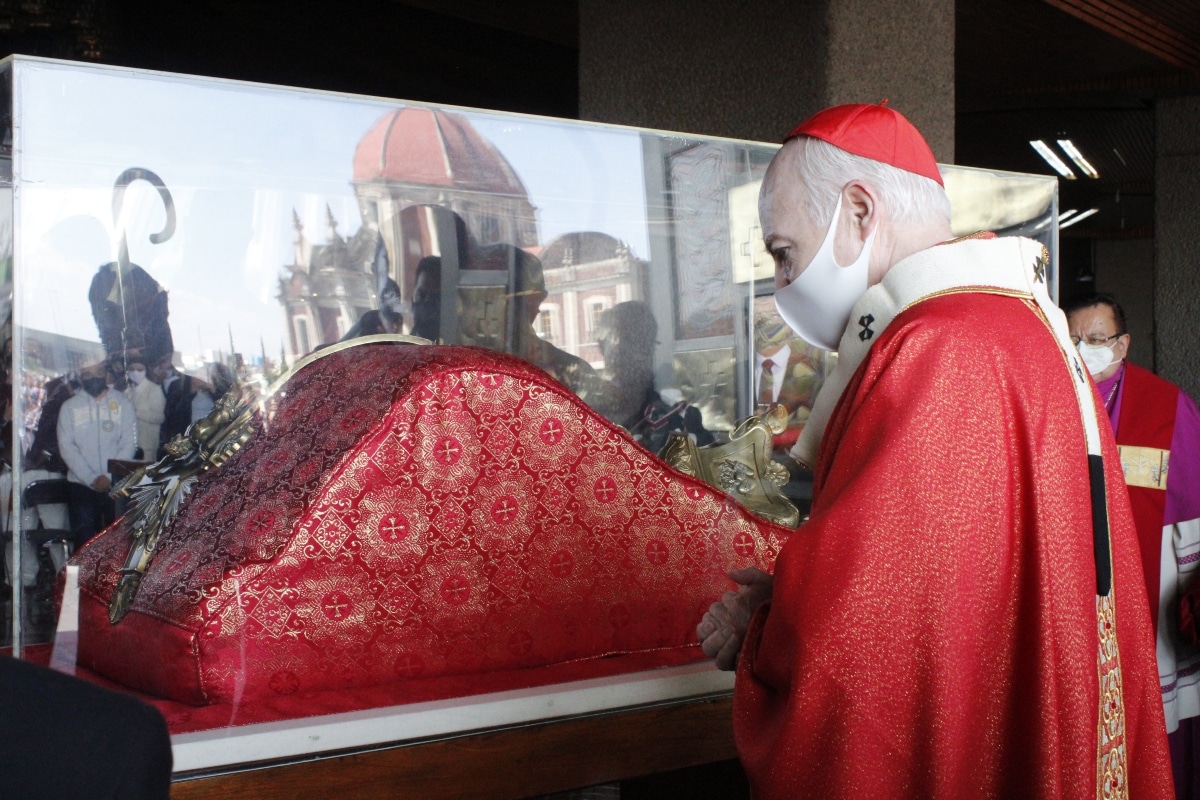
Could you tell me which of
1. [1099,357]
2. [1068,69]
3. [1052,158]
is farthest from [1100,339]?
[1052,158]

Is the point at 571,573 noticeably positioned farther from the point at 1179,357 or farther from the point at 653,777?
the point at 1179,357

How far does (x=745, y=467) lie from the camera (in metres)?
2.71

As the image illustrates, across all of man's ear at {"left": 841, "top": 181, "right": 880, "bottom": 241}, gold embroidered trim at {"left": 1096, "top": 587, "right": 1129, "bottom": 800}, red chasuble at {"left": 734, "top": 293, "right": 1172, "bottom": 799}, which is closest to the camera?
red chasuble at {"left": 734, "top": 293, "right": 1172, "bottom": 799}

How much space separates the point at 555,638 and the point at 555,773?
0.85 feet

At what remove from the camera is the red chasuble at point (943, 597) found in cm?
131

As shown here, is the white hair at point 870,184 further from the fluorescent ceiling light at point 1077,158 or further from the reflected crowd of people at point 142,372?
the fluorescent ceiling light at point 1077,158

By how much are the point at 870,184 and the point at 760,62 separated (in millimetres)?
2341

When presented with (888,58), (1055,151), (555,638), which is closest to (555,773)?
(555,638)

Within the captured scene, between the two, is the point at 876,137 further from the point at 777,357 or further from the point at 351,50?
the point at 351,50

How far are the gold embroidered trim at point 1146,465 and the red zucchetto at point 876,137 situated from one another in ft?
6.54

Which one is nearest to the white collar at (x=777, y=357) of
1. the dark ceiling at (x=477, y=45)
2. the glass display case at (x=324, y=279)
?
the glass display case at (x=324, y=279)

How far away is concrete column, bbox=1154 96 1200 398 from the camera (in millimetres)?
6672

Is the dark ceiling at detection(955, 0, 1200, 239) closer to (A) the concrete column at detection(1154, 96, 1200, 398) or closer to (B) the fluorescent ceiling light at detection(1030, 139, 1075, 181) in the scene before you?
(B) the fluorescent ceiling light at detection(1030, 139, 1075, 181)

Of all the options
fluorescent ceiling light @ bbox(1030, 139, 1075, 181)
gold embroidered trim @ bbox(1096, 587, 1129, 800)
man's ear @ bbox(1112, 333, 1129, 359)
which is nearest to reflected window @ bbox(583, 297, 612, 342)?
gold embroidered trim @ bbox(1096, 587, 1129, 800)
